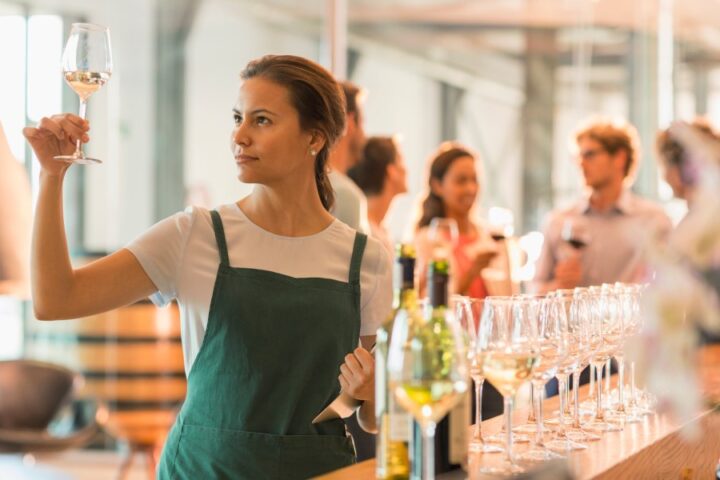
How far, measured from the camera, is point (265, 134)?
2.31 metres

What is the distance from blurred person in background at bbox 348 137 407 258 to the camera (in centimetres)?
487

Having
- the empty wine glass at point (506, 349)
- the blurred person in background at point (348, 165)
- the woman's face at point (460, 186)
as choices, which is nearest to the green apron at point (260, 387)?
the empty wine glass at point (506, 349)

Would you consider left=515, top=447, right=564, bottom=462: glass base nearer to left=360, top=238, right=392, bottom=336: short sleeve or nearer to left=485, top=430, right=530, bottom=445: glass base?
left=485, top=430, right=530, bottom=445: glass base

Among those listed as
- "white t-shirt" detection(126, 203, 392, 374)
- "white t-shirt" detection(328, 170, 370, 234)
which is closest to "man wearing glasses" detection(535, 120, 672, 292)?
"white t-shirt" detection(328, 170, 370, 234)

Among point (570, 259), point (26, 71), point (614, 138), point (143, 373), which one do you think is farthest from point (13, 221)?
point (614, 138)

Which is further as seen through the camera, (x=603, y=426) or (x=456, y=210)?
(x=456, y=210)

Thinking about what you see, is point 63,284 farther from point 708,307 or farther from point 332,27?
point 332,27

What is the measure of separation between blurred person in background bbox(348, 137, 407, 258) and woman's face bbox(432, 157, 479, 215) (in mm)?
505

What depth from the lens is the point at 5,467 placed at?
255 inches

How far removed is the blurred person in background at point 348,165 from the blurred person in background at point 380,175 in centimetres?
68

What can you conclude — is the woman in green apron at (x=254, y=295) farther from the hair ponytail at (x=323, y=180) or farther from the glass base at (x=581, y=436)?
the glass base at (x=581, y=436)

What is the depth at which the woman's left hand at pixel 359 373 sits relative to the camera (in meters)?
1.88

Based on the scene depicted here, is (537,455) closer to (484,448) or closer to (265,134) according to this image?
(484,448)

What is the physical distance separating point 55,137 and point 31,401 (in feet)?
10.1
